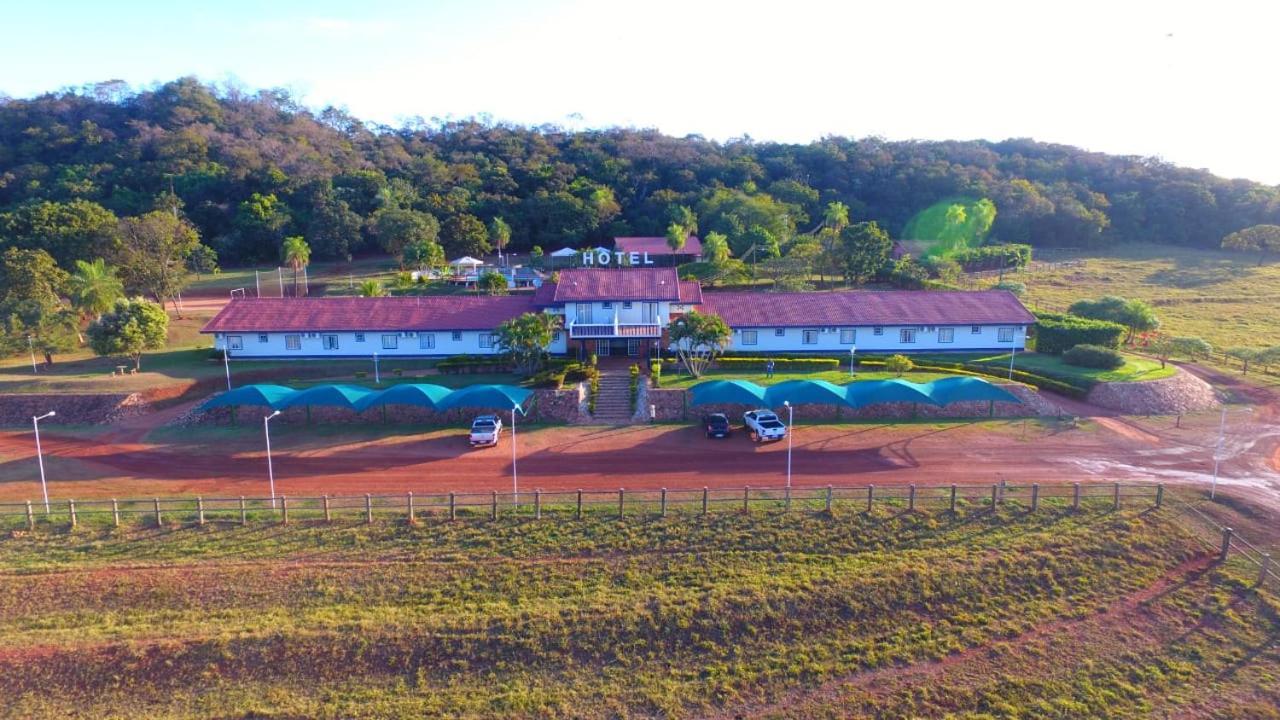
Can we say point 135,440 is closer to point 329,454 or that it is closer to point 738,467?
point 329,454

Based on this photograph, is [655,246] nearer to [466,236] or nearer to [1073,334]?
[466,236]

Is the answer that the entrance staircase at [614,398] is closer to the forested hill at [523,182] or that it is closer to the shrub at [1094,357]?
the shrub at [1094,357]

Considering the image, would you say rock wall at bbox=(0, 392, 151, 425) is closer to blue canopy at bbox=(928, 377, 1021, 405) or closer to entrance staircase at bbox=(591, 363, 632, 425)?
entrance staircase at bbox=(591, 363, 632, 425)

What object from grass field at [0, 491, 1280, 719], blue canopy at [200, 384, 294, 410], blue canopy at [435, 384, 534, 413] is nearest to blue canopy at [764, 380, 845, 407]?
grass field at [0, 491, 1280, 719]

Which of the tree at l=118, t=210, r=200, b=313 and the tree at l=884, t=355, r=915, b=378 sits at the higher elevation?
the tree at l=118, t=210, r=200, b=313

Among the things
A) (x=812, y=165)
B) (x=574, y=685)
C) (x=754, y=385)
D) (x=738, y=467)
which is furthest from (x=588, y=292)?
(x=812, y=165)

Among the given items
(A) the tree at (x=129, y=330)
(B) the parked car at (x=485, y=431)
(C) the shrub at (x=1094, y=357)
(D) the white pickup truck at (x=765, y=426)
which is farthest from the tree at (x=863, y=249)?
(A) the tree at (x=129, y=330)

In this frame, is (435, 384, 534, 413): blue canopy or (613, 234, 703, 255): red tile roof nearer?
(435, 384, 534, 413): blue canopy

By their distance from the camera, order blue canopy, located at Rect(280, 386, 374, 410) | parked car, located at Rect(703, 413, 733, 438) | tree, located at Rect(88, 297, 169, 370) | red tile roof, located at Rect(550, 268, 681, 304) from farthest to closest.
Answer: red tile roof, located at Rect(550, 268, 681, 304) → tree, located at Rect(88, 297, 169, 370) → blue canopy, located at Rect(280, 386, 374, 410) → parked car, located at Rect(703, 413, 733, 438)
